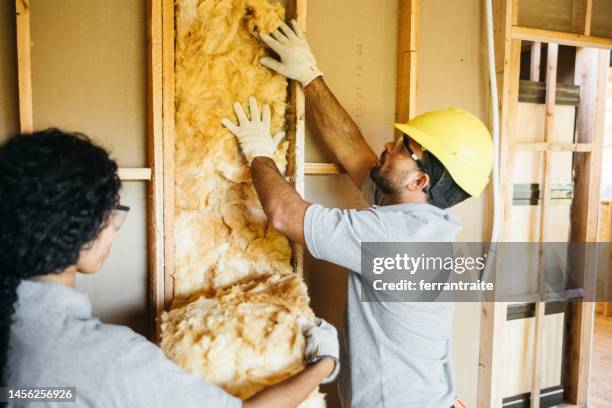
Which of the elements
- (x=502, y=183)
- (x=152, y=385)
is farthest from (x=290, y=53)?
(x=502, y=183)

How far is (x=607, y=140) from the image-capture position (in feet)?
19.5

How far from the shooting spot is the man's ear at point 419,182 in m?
1.68

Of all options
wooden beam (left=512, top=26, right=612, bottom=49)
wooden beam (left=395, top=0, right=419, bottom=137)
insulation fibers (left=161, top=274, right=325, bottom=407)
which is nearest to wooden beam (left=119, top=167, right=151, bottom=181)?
insulation fibers (left=161, top=274, right=325, bottom=407)

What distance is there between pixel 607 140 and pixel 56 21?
6.36m

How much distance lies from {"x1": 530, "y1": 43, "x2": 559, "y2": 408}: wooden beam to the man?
4.70 ft

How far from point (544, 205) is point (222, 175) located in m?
2.19

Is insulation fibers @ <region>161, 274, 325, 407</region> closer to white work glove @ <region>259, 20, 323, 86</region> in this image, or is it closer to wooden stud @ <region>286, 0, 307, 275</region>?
wooden stud @ <region>286, 0, 307, 275</region>

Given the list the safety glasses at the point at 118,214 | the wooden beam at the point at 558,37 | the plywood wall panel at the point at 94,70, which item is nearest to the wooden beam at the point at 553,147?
the wooden beam at the point at 558,37

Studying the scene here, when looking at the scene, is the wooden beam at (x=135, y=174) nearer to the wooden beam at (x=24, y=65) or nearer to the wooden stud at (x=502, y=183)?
the wooden beam at (x=24, y=65)

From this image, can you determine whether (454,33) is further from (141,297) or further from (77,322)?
(77,322)

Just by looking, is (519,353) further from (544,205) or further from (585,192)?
(585,192)

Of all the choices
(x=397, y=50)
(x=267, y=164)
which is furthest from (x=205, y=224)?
(x=397, y=50)

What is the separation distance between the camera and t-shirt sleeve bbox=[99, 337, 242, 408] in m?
0.90

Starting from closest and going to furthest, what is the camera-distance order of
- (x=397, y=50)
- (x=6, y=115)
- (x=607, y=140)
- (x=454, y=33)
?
(x=6, y=115)
(x=397, y=50)
(x=454, y=33)
(x=607, y=140)
